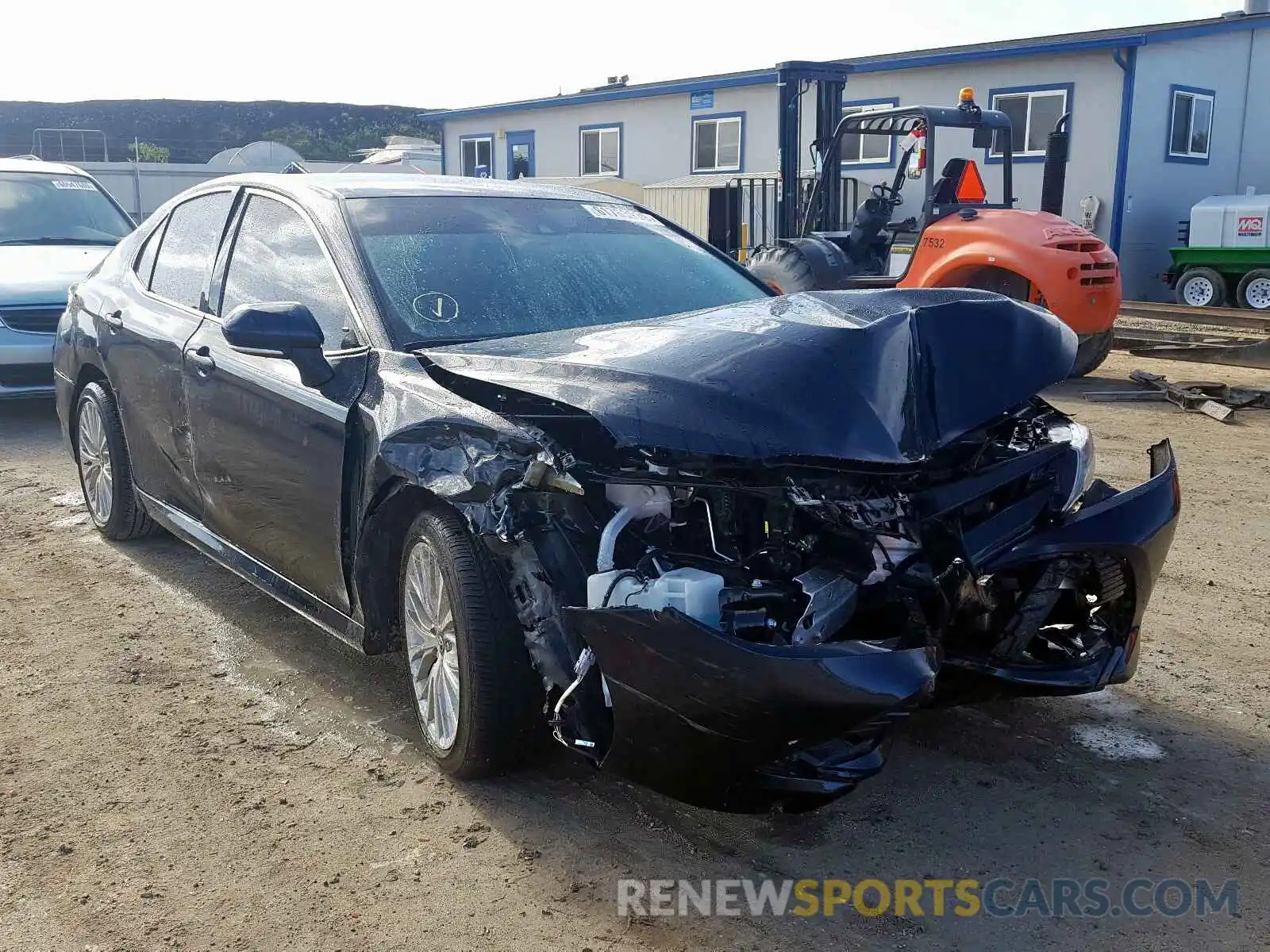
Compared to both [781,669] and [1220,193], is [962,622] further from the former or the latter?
[1220,193]

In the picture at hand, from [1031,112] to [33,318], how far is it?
1529 cm

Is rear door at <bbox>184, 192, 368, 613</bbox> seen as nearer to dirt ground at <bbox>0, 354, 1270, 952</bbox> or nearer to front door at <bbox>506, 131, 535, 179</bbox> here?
dirt ground at <bbox>0, 354, 1270, 952</bbox>

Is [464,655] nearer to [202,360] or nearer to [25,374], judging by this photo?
[202,360]

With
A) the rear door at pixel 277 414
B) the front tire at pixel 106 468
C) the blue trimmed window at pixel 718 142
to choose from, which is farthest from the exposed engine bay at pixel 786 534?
the blue trimmed window at pixel 718 142

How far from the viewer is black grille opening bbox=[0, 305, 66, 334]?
29.0 ft

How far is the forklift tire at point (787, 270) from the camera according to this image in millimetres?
10609

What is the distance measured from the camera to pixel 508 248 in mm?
4242

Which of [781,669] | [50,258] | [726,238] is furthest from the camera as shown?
[726,238]

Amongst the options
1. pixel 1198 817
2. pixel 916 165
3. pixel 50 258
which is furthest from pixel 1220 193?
pixel 1198 817

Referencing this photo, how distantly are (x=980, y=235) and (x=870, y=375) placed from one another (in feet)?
26.0

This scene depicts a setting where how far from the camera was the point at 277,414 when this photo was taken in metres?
3.97

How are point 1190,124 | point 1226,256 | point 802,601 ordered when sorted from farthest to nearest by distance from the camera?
point 1190,124 → point 1226,256 → point 802,601

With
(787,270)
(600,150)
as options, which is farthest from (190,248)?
(600,150)

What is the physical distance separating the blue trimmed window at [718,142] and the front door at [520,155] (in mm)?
4875
